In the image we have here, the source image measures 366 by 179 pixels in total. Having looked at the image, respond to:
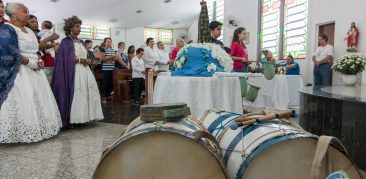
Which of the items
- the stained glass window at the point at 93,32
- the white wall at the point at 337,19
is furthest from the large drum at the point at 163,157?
the stained glass window at the point at 93,32

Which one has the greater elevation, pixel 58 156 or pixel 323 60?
pixel 323 60

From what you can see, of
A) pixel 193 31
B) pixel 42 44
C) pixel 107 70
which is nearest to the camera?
pixel 42 44

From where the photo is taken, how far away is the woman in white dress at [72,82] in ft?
12.7

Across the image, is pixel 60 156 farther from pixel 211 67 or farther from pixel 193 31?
pixel 193 31

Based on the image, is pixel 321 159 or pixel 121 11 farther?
pixel 121 11

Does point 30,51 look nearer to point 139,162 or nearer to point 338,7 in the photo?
point 139,162

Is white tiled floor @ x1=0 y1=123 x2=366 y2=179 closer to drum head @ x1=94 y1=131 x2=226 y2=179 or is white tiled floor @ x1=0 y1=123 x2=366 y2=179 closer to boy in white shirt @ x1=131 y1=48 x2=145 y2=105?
drum head @ x1=94 y1=131 x2=226 y2=179

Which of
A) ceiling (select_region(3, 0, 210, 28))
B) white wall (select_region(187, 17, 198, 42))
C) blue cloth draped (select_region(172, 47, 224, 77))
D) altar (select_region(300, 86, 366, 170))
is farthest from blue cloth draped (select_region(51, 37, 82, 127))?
white wall (select_region(187, 17, 198, 42))

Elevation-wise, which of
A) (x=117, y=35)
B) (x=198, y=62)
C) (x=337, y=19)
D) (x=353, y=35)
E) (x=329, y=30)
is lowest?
(x=198, y=62)

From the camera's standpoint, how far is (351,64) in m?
4.83

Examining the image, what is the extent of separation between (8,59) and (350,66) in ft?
15.0

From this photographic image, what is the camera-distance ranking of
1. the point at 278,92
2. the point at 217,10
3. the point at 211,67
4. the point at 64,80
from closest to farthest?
the point at 211,67
the point at 64,80
the point at 278,92
the point at 217,10

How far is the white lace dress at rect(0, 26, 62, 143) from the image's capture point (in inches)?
119

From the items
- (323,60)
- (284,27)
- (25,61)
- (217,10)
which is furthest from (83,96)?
(217,10)
